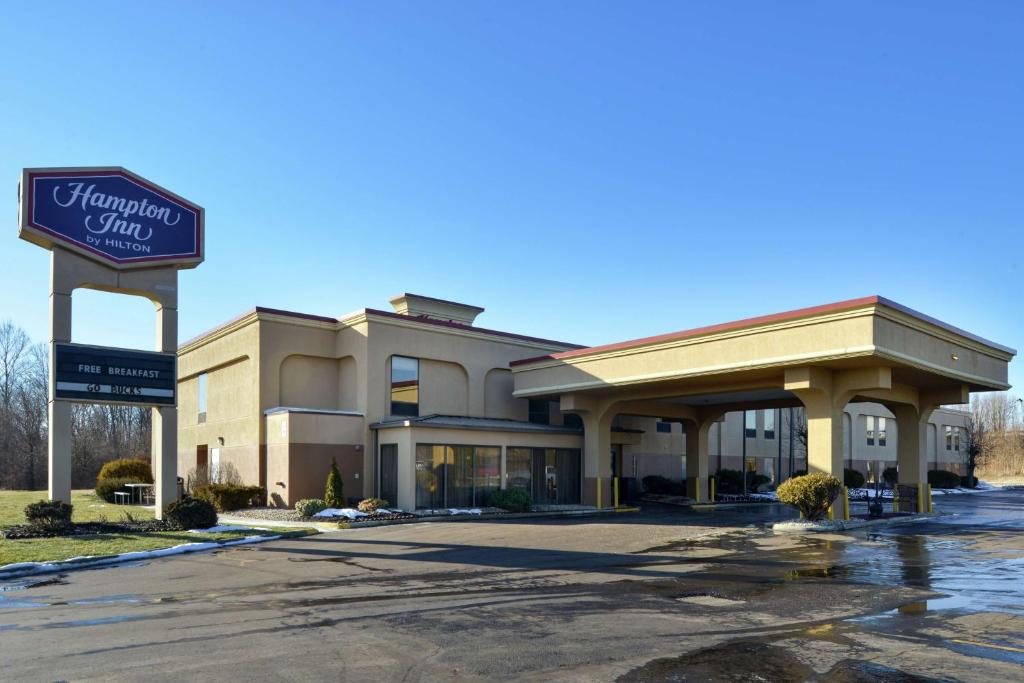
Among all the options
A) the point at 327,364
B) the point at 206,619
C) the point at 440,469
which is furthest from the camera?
the point at 327,364

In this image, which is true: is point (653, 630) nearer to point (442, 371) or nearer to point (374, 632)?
point (374, 632)

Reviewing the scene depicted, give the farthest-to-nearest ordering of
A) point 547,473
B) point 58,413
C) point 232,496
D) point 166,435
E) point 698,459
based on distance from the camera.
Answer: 1. point 698,459
2. point 547,473
3. point 232,496
4. point 166,435
5. point 58,413

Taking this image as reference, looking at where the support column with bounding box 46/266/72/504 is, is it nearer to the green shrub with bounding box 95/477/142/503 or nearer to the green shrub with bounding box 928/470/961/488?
the green shrub with bounding box 95/477/142/503

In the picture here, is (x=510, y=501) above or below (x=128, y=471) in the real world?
below

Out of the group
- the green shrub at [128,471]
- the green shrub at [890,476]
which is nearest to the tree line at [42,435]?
the green shrub at [128,471]

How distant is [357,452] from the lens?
3047 centimetres

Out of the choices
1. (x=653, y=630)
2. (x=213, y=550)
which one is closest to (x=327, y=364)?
(x=213, y=550)

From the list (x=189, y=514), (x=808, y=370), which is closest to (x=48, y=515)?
(x=189, y=514)

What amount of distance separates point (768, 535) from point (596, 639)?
49.5ft

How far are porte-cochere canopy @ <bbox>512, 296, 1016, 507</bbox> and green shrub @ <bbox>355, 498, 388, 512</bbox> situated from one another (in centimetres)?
868

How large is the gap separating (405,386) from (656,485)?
15.1 m

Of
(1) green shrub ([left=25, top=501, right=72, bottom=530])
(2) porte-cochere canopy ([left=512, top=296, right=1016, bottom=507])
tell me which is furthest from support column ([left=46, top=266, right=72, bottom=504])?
(2) porte-cochere canopy ([left=512, top=296, right=1016, bottom=507])

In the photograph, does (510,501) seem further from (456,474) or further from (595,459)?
(595,459)

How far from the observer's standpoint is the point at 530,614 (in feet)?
36.5
